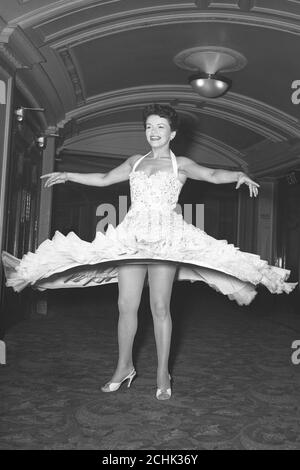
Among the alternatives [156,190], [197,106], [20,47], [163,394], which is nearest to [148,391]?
[163,394]

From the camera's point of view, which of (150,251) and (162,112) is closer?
(150,251)

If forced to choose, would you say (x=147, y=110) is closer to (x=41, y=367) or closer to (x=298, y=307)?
(x=41, y=367)

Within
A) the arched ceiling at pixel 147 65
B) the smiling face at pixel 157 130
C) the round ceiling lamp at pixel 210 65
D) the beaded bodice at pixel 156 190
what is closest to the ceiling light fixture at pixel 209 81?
the round ceiling lamp at pixel 210 65

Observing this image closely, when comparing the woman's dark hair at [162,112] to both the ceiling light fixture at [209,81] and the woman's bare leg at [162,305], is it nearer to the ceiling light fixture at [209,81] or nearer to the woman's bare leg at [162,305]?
the woman's bare leg at [162,305]

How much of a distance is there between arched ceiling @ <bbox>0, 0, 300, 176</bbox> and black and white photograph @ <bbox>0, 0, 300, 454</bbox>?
0.02 meters

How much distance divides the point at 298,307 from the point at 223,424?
6140 mm

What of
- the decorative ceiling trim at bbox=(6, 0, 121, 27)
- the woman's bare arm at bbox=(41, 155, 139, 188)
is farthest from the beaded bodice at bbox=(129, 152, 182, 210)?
the decorative ceiling trim at bbox=(6, 0, 121, 27)

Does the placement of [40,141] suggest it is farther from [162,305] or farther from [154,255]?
[154,255]

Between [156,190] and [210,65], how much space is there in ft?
9.85

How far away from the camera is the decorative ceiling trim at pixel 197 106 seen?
652 cm

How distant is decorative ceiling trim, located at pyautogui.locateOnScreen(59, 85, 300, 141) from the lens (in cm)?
652

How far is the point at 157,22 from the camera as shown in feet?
15.0

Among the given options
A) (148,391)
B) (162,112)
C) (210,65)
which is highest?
(210,65)

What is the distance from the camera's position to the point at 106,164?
31.6 ft
